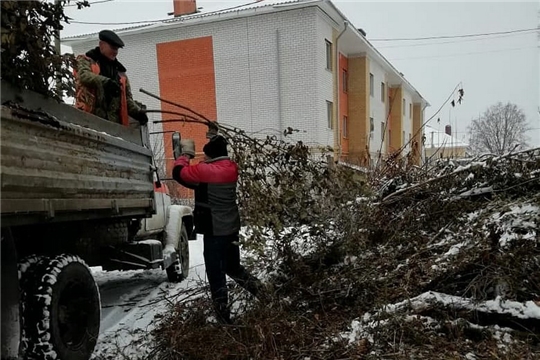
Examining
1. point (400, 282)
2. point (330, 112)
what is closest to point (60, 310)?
point (400, 282)

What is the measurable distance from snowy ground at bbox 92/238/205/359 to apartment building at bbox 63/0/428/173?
10.6 metres

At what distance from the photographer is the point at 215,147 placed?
4145 millimetres

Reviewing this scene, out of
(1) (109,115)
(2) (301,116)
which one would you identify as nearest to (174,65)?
(2) (301,116)

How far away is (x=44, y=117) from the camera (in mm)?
2764

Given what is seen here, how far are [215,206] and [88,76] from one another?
164cm

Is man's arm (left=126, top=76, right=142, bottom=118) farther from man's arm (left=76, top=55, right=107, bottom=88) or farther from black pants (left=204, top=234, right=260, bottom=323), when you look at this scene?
black pants (left=204, top=234, right=260, bottom=323)

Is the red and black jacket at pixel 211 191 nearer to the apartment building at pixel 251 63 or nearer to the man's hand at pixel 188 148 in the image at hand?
the man's hand at pixel 188 148

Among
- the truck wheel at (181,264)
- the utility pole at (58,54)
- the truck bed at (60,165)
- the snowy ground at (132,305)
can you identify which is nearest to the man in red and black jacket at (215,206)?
the truck bed at (60,165)

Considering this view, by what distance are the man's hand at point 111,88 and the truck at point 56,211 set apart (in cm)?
39

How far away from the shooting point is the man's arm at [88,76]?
409 cm

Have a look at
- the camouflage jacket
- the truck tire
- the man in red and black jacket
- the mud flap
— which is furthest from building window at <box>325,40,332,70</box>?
the mud flap

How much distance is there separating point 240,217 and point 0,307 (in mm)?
2170

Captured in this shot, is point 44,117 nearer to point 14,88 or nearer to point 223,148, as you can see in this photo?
point 14,88

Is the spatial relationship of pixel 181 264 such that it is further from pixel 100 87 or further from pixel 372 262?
pixel 100 87
